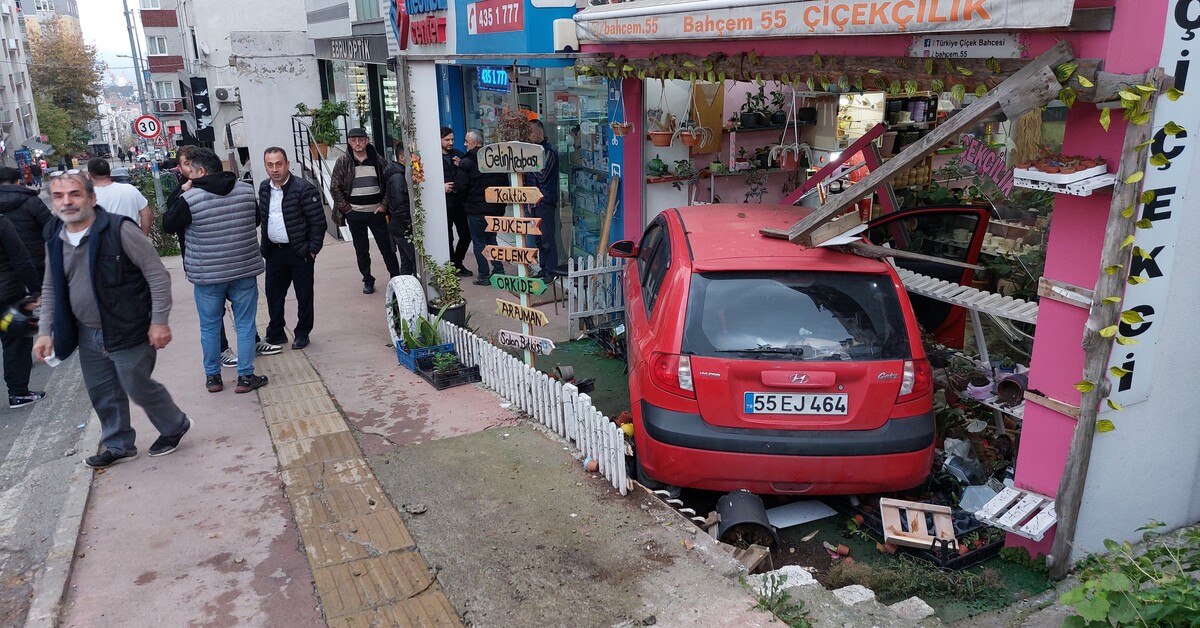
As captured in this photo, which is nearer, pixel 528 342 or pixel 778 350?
pixel 778 350

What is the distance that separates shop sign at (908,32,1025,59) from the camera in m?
3.98

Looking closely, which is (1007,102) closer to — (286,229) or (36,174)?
(286,229)

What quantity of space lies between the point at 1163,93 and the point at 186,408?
6439 mm

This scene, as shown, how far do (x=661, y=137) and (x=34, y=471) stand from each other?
20.1 feet

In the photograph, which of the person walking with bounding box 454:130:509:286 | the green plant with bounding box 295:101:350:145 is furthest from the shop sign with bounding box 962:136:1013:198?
the green plant with bounding box 295:101:350:145

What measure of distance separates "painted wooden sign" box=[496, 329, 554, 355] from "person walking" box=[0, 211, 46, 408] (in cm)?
384

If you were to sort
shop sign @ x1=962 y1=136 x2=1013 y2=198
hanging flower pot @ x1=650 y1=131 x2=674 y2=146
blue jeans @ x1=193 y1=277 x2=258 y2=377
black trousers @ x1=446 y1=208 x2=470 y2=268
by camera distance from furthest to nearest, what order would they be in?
1. black trousers @ x1=446 y1=208 x2=470 y2=268
2. hanging flower pot @ x1=650 y1=131 x2=674 y2=146
3. shop sign @ x1=962 y1=136 x2=1013 y2=198
4. blue jeans @ x1=193 y1=277 x2=258 y2=377

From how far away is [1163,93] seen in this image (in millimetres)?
3355

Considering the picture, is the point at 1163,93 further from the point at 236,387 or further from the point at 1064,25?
the point at 236,387

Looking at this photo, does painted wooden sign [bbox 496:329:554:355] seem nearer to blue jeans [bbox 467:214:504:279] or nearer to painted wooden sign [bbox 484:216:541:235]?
painted wooden sign [bbox 484:216:541:235]

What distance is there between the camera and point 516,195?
20.1ft

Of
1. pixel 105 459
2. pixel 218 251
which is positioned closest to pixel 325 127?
pixel 218 251

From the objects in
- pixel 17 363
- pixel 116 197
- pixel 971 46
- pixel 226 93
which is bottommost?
pixel 17 363

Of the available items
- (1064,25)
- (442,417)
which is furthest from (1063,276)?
(442,417)
